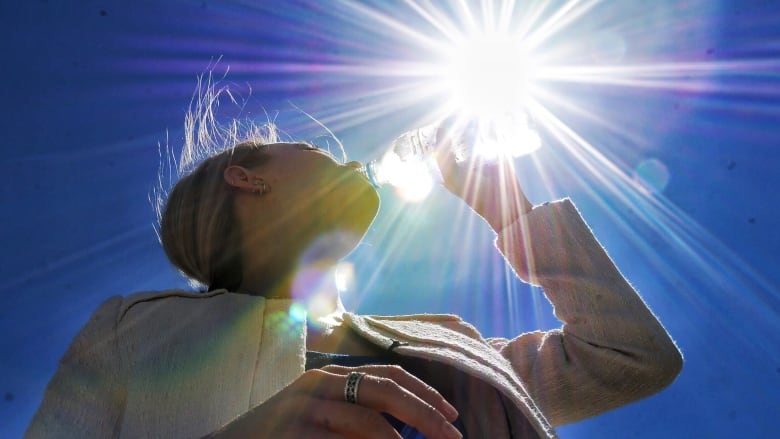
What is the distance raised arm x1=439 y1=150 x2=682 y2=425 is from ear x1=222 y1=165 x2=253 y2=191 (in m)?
0.83

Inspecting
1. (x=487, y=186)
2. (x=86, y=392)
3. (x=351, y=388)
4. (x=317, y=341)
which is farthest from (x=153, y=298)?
(x=487, y=186)

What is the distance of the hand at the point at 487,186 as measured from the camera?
1.91 m

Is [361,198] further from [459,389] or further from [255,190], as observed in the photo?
[459,389]

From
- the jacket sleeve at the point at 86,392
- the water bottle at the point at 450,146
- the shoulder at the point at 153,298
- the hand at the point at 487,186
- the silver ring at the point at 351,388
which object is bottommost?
the jacket sleeve at the point at 86,392

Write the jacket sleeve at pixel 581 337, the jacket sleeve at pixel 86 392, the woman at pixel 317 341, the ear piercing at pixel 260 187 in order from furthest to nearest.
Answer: the ear piercing at pixel 260 187, the jacket sleeve at pixel 581 337, the jacket sleeve at pixel 86 392, the woman at pixel 317 341

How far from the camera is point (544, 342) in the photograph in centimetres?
174

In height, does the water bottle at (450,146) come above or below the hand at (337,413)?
above

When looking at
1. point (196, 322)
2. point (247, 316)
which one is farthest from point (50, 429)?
point (247, 316)

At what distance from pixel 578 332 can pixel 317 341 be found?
70cm

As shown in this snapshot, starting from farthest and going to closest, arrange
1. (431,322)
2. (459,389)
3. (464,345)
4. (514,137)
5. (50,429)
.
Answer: (514,137) → (431,322) → (464,345) → (459,389) → (50,429)

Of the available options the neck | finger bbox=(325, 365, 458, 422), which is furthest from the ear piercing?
finger bbox=(325, 365, 458, 422)

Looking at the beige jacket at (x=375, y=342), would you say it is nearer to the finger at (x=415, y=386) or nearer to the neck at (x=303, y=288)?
the neck at (x=303, y=288)

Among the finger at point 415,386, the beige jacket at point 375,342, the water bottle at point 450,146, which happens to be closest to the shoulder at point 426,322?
the beige jacket at point 375,342

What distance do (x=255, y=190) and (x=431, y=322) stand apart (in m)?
0.72
